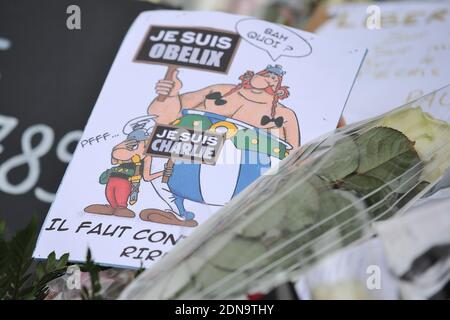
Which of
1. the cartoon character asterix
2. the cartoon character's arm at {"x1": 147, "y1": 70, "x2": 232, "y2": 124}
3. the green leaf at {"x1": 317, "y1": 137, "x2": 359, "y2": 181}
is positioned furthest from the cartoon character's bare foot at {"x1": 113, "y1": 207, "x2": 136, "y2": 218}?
the green leaf at {"x1": 317, "y1": 137, "x2": 359, "y2": 181}

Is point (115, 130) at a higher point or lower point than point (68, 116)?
lower

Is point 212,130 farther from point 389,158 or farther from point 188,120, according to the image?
point 389,158

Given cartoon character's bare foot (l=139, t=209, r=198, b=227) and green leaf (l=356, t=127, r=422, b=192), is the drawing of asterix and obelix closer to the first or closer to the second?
cartoon character's bare foot (l=139, t=209, r=198, b=227)

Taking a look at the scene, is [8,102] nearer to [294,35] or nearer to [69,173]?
[69,173]

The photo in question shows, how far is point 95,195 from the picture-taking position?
0.97m

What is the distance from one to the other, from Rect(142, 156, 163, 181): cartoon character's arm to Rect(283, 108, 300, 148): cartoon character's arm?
182mm

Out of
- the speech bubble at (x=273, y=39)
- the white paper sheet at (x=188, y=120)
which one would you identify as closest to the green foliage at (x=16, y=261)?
the white paper sheet at (x=188, y=120)

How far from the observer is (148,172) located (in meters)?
0.97

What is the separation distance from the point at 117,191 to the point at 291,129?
25 centimetres

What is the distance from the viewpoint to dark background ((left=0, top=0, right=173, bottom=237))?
1189 millimetres

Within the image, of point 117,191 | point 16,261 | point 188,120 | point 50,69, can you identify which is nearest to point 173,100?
point 188,120
